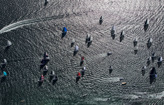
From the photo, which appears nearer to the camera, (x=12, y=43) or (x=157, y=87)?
(x=157, y=87)

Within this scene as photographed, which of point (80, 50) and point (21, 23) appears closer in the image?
point (80, 50)

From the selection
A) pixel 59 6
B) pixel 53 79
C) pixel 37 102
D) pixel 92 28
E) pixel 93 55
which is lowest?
pixel 37 102

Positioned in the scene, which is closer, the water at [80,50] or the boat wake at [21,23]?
the water at [80,50]

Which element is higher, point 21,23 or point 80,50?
point 21,23

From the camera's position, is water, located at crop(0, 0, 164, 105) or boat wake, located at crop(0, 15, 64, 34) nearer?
water, located at crop(0, 0, 164, 105)

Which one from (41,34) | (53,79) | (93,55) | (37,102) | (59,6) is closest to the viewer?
(37,102)

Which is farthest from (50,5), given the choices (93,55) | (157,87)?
(157,87)

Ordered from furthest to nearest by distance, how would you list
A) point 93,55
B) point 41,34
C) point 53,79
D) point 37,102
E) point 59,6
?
point 59,6 → point 41,34 → point 93,55 → point 53,79 → point 37,102

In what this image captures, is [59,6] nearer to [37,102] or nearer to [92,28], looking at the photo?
[92,28]
